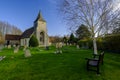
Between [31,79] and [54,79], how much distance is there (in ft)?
3.88

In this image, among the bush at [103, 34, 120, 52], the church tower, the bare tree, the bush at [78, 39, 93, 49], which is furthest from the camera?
the bare tree

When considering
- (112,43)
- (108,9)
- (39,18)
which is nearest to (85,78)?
(108,9)

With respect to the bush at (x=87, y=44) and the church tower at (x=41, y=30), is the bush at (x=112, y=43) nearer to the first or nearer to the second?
the bush at (x=87, y=44)

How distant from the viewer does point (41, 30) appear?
56969 mm

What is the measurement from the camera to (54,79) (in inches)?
258

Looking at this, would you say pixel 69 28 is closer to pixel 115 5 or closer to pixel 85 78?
pixel 115 5

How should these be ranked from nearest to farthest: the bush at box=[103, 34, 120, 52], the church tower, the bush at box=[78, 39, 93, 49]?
1. the bush at box=[103, 34, 120, 52]
2. the bush at box=[78, 39, 93, 49]
3. the church tower

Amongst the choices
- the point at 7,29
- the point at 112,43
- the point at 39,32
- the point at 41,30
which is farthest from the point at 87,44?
the point at 7,29

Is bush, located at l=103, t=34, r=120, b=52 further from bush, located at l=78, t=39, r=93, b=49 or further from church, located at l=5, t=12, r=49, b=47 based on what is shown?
church, located at l=5, t=12, r=49, b=47

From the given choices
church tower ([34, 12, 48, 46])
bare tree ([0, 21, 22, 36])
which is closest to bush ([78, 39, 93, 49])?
church tower ([34, 12, 48, 46])

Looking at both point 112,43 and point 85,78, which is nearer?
point 85,78

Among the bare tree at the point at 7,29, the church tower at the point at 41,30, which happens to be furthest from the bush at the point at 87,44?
the bare tree at the point at 7,29

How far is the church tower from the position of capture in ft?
183

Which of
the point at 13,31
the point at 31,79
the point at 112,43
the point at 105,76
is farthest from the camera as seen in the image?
the point at 13,31
